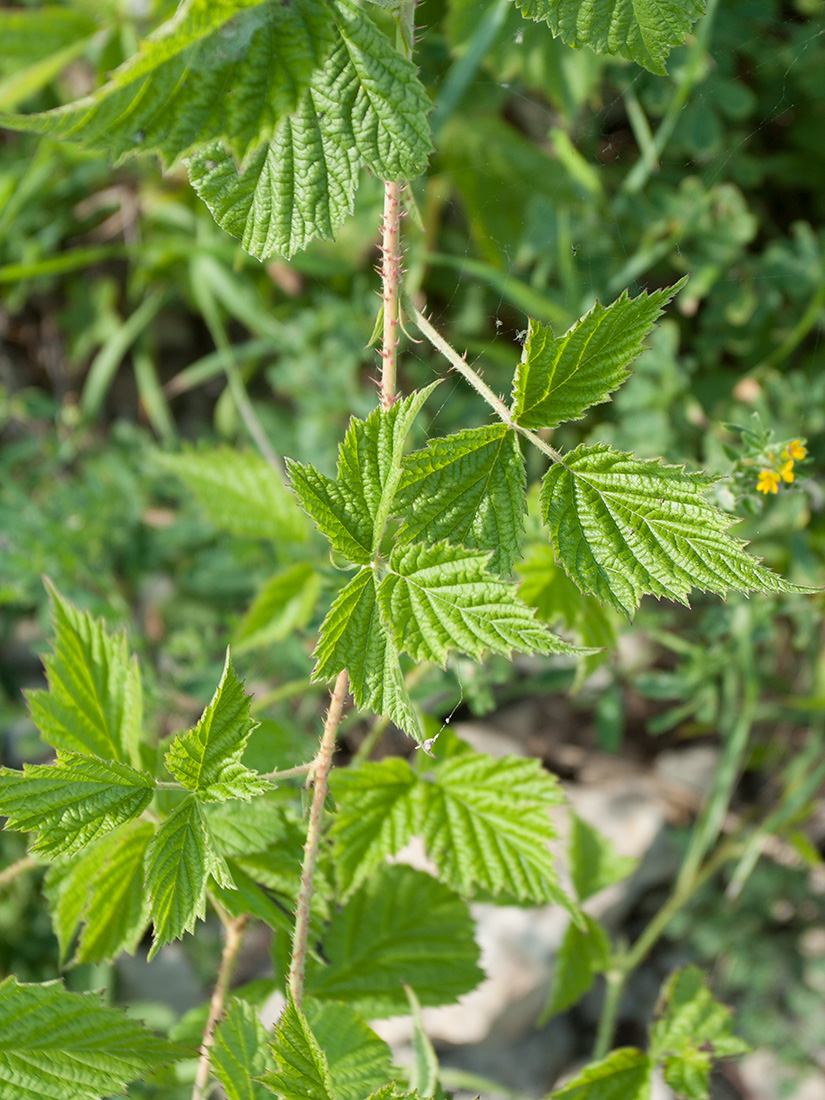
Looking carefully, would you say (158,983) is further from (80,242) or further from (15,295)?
(80,242)

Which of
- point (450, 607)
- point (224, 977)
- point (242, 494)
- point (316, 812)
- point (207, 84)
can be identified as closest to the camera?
point (207, 84)

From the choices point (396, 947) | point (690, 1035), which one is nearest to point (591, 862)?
point (690, 1035)

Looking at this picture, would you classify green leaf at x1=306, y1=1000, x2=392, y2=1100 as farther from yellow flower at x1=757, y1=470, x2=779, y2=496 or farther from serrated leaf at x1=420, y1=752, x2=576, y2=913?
yellow flower at x1=757, y1=470, x2=779, y2=496

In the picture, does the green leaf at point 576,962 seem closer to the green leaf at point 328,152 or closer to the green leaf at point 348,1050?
the green leaf at point 348,1050

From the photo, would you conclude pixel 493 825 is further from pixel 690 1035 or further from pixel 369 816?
pixel 690 1035

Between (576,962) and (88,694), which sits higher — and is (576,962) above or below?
below
